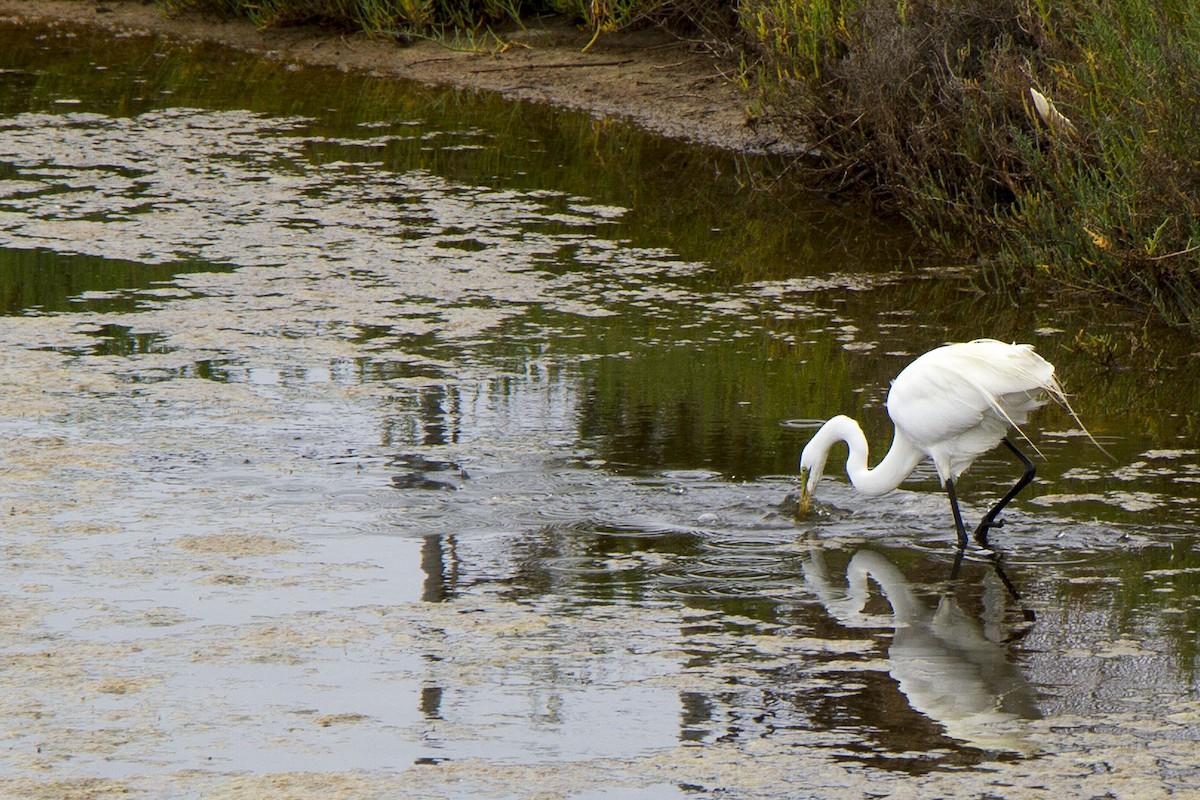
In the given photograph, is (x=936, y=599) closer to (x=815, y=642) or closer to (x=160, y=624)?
(x=815, y=642)

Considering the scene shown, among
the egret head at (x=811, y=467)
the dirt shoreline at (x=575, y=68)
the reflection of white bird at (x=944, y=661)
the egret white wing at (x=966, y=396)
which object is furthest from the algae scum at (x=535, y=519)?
the dirt shoreline at (x=575, y=68)

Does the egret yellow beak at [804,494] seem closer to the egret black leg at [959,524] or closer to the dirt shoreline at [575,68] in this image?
the egret black leg at [959,524]

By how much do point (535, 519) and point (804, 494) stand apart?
38.5 inches

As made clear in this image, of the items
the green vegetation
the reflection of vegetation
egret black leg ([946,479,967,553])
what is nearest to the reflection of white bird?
egret black leg ([946,479,967,553])

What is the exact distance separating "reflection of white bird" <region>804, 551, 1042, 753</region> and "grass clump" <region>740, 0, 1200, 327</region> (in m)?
2.99

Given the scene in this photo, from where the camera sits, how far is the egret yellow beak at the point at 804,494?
18.7 feet

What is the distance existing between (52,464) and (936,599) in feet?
10.8

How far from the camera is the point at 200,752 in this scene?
3.96 m

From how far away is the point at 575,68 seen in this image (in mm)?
13781

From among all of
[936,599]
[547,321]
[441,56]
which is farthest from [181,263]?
[441,56]

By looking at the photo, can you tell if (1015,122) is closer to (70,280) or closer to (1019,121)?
(1019,121)

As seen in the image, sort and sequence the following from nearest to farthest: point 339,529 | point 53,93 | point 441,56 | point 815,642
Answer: point 815,642 < point 339,529 < point 53,93 < point 441,56

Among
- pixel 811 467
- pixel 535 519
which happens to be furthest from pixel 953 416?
pixel 535 519

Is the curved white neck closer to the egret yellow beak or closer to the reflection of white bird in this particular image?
the egret yellow beak
